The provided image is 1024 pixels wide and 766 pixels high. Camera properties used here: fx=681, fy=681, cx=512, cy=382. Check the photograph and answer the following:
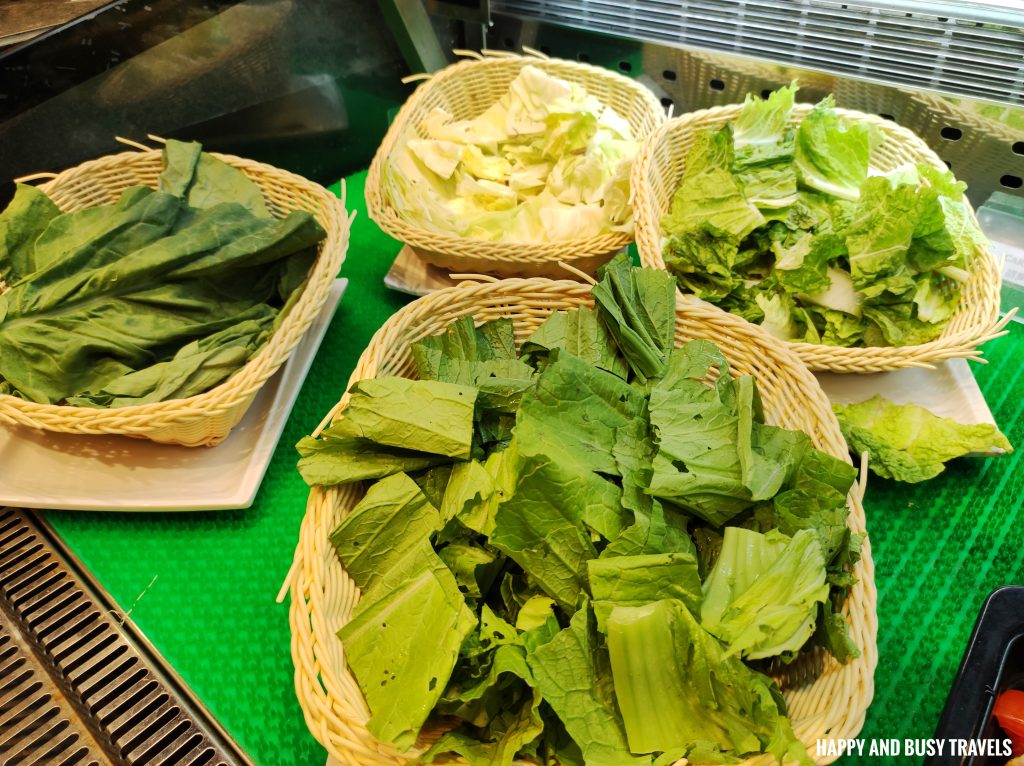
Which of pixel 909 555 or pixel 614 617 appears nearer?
pixel 614 617

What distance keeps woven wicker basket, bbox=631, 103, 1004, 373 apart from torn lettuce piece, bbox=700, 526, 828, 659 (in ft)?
1.59

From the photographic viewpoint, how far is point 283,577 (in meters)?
1.32

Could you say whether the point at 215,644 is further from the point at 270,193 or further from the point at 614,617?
the point at 270,193

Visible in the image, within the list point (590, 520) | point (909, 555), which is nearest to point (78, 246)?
point (590, 520)

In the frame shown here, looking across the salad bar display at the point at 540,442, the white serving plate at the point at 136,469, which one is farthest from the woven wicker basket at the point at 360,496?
the white serving plate at the point at 136,469

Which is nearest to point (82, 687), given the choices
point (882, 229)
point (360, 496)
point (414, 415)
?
point (360, 496)

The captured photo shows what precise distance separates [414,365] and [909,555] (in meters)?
1.01

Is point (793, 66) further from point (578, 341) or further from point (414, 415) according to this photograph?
point (414, 415)

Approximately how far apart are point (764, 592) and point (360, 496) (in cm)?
63

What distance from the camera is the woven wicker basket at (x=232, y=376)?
1194mm

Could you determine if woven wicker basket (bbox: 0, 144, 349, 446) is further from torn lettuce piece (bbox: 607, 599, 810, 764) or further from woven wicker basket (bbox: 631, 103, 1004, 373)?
torn lettuce piece (bbox: 607, 599, 810, 764)

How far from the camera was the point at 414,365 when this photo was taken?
129 cm

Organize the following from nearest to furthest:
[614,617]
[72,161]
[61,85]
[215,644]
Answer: [614,617] → [215,644] → [61,85] → [72,161]

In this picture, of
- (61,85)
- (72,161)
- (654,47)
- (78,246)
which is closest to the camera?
(78,246)
